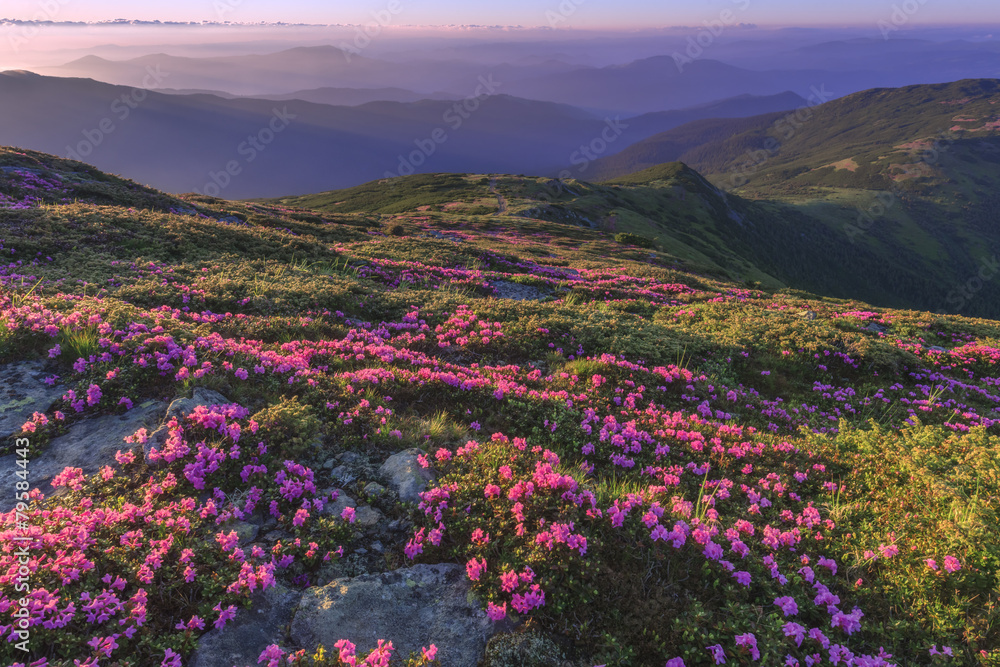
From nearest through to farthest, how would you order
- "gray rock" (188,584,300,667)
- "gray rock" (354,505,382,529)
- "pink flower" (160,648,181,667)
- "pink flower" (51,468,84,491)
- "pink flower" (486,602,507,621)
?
"pink flower" (160,648,181,667) < "gray rock" (188,584,300,667) < "pink flower" (486,602,507,621) < "pink flower" (51,468,84,491) < "gray rock" (354,505,382,529)

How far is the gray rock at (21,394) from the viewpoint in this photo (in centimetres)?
551

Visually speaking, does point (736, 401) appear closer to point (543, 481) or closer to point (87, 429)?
point (543, 481)

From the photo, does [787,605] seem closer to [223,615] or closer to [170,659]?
[223,615]

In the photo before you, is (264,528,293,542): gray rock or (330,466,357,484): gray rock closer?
(264,528,293,542): gray rock

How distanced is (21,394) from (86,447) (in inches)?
67.4

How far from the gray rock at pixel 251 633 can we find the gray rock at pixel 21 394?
427 centimetres

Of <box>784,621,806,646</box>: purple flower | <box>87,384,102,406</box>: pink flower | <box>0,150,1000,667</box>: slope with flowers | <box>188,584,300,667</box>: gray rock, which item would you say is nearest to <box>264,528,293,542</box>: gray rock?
<box>0,150,1000,667</box>: slope with flowers

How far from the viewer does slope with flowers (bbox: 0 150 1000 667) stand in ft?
12.3

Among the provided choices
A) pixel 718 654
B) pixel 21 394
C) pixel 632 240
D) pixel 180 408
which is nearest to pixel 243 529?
pixel 180 408

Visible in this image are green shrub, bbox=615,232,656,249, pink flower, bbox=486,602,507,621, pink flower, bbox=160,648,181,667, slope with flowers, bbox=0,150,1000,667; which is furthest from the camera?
green shrub, bbox=615,232,656,249

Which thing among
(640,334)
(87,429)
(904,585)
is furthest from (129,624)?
(640,334)

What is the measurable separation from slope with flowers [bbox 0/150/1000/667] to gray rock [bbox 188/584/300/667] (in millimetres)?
112

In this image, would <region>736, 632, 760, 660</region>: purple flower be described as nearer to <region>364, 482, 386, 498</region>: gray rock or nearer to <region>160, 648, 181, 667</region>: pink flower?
<region>364, 482, 386, 498</region>: gray rock

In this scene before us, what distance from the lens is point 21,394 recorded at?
5957mm
